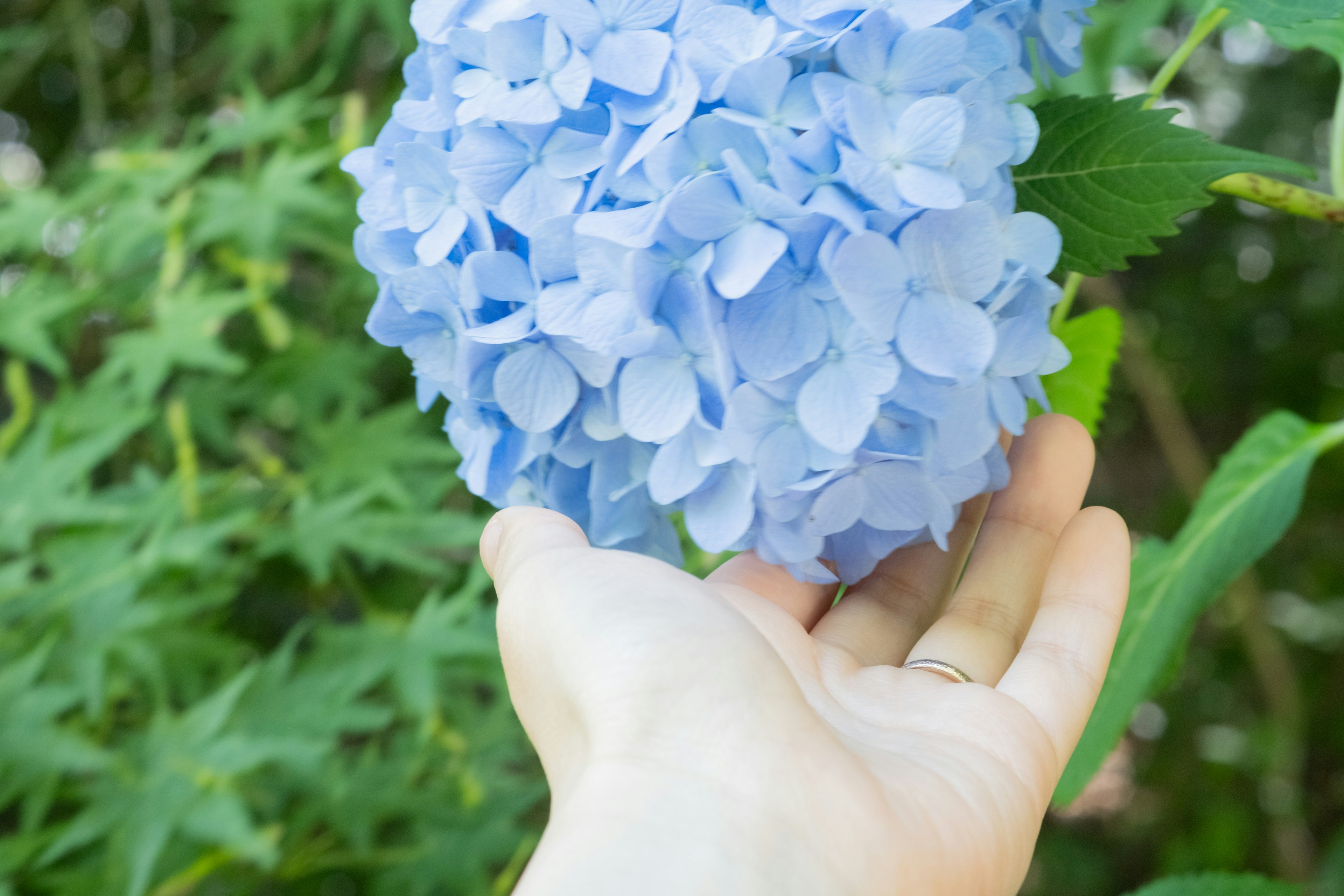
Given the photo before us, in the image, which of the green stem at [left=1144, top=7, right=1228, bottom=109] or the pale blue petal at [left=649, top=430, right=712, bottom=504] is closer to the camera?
the pale blue petal at [left=649, top=430, right=712, bottom=504]

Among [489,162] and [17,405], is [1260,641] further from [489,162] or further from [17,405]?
[17,405]

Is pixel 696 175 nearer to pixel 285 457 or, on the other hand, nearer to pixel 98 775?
pixel 98 775

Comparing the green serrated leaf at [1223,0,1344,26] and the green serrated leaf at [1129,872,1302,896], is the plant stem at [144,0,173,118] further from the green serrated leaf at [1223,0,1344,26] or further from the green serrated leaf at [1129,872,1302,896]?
the green serrated leaf at [1129,872,1302,896]

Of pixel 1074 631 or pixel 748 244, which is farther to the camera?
pixel 1074 631

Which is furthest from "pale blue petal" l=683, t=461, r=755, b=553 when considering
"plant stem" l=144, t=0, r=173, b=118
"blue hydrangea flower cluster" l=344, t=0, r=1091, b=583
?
"plant stem" l=144, t=0, r=173, b=118

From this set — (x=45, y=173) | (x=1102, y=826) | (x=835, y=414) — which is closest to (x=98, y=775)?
(x=835, y=414)

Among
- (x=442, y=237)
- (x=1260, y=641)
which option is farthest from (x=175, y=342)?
(x=1260, y=641)

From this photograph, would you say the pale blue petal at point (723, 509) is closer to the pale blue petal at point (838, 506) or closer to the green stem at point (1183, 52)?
the pale blue petal at point (838, 506)
